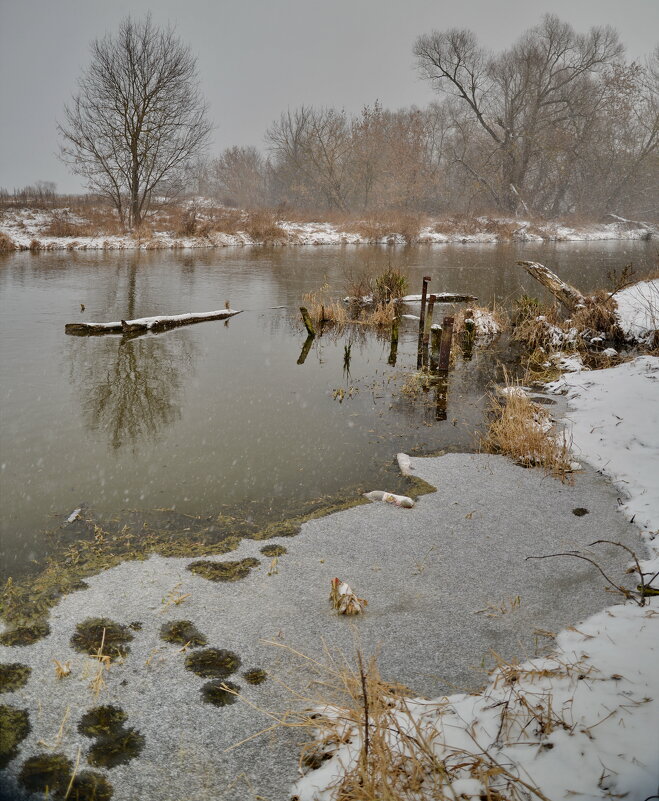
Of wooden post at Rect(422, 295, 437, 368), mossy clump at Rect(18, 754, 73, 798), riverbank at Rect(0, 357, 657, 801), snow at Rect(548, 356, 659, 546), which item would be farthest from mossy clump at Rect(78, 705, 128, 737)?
wooden post at Rect(422, 295, 437, 368)

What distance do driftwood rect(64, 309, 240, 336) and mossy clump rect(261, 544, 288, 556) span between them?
754cm

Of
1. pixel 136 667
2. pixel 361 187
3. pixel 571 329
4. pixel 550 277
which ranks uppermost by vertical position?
pixel 361 187

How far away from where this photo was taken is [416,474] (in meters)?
5.17

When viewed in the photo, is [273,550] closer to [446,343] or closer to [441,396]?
[441,396]

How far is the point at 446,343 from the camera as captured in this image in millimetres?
8469

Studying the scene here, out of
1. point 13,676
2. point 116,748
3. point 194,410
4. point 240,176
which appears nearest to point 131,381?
point 194,410

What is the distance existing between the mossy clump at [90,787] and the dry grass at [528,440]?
4.16 metres

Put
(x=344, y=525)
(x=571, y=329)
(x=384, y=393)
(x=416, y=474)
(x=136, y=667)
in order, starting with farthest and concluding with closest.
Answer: (x=571, y=329)
(x=384, y=393)
(x=416, y=474)
(x=344, y=525)
(x=136, y=667)

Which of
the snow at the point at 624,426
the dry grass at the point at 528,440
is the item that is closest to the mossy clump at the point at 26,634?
the snow at the point at 624,426

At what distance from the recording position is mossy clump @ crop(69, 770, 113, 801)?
217 cm

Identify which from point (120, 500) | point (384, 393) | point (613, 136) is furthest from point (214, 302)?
point (613, 136)

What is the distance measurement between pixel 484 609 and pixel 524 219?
4237cm

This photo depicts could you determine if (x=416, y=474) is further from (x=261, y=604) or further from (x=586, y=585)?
(x=261, y=604)

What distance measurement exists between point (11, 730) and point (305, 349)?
27.1 feet
